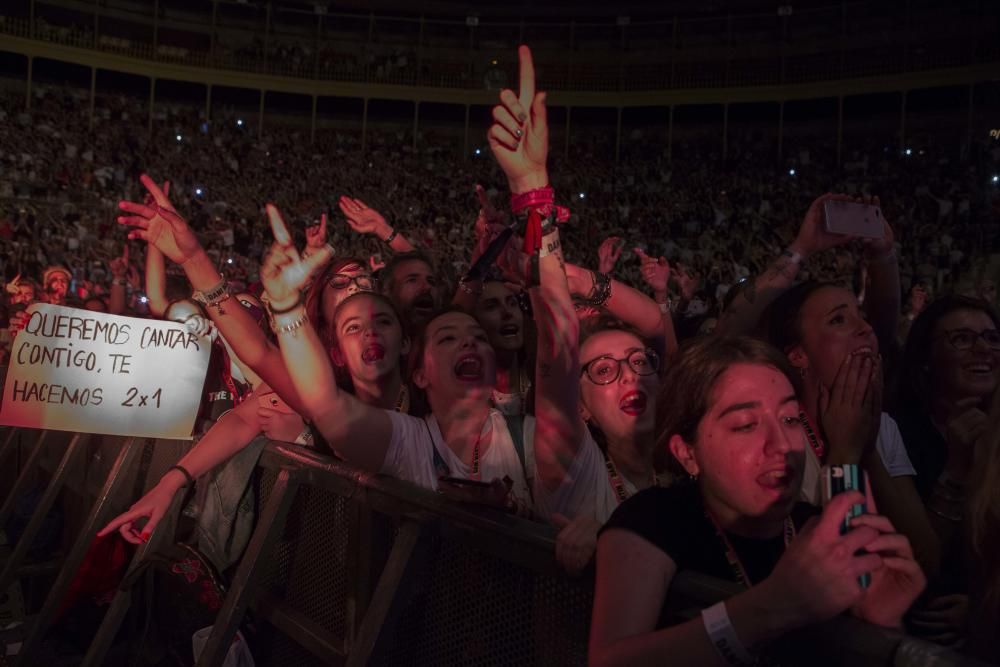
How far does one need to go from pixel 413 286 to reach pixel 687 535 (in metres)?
2.58

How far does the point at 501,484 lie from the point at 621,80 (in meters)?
29.8

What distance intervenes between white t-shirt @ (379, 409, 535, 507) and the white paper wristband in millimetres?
1254

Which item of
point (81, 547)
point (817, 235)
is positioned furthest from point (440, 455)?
point (81, 547)

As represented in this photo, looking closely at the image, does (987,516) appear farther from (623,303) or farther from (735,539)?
(623,303)

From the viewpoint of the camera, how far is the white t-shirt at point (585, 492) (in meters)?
2.44

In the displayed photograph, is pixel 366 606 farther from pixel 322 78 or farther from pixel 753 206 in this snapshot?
pixel 322 78

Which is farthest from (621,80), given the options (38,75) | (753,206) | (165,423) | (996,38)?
(165,423)

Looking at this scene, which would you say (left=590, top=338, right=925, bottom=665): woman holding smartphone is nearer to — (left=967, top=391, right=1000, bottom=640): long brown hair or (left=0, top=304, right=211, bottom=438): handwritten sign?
(left=967, top=391, right=1000, bottom=640): long brown hair

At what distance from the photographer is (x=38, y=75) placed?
2894 cm

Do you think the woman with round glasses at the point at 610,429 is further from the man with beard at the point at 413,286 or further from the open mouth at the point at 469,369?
the man with beard at the point at 413,286

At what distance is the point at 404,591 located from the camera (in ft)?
7.38

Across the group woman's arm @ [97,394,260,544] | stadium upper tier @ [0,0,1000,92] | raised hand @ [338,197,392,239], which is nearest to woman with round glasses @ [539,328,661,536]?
woman's arm @ [97,394,260,544]

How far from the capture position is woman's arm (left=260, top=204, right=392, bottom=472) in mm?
2480

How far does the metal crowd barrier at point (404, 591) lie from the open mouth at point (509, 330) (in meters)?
1.05
